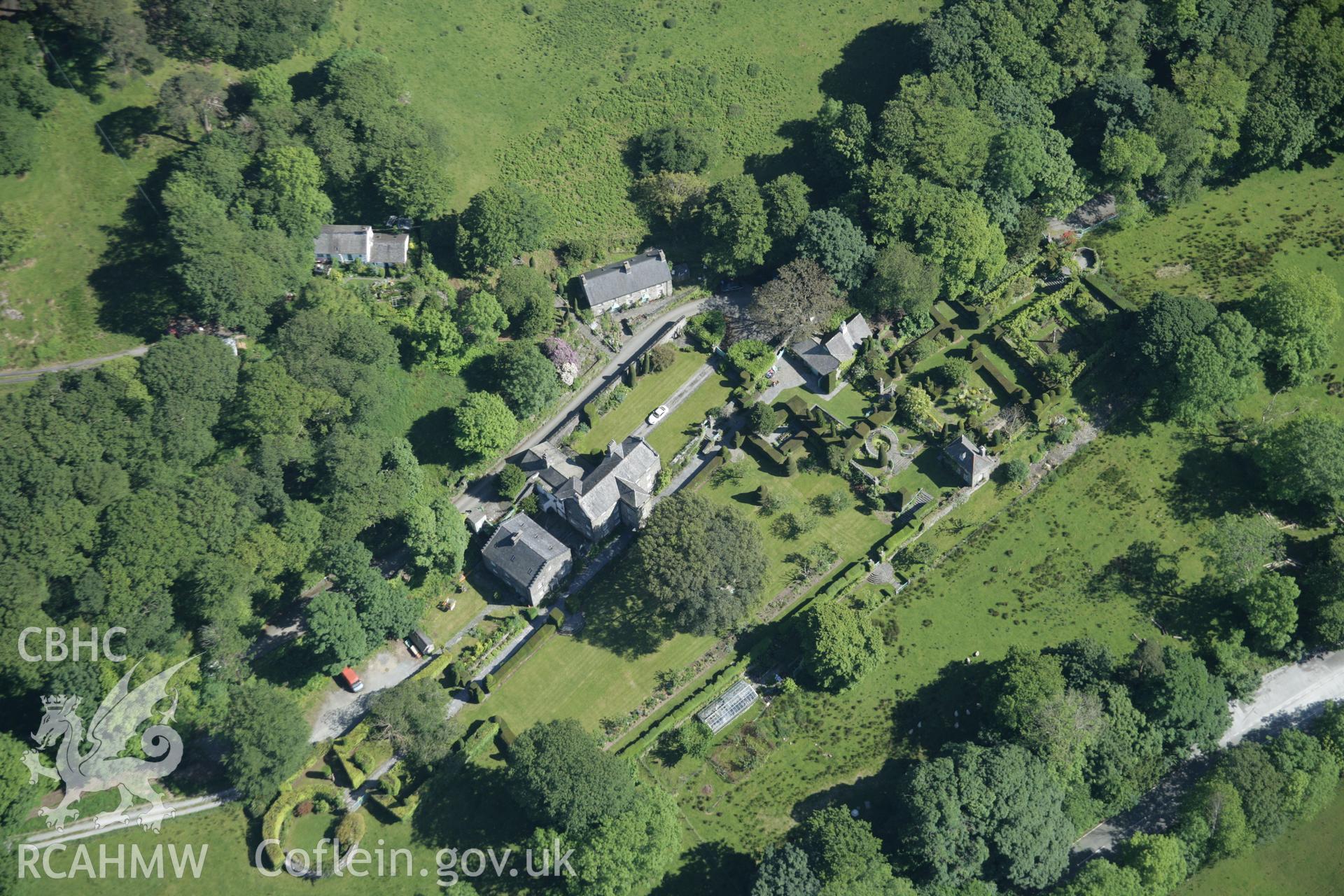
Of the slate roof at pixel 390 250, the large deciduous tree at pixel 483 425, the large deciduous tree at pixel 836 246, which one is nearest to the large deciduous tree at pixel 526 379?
the large deciduous tree at pixel 483 425

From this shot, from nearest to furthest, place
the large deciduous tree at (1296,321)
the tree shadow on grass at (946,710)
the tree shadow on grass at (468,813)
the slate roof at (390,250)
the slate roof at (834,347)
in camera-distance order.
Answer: the tree shadow on grass at (468,813) < the tree shadow on grass at (946,710) < the slate roof at (834,347) < the large deciduous tree at (1296,321) < the slate roof at (390,250)

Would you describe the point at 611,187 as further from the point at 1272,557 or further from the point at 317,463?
the point at 1272,557

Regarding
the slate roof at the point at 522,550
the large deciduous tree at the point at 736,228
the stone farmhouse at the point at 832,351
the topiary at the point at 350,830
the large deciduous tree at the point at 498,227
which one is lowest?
the topiary at the point at 350,830

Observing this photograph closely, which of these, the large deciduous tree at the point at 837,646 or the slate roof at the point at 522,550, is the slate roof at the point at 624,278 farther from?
the large deciduous tree at the point at 837,646

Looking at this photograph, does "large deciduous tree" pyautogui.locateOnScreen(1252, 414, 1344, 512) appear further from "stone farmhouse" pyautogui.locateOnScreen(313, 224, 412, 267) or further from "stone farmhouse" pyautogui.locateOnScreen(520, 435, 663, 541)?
"stone farmhouse" pyautogui.locateOnScreen(313, 224, 412, 267)

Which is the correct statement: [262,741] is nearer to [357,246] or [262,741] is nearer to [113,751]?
[113,751]

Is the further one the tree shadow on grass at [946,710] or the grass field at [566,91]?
the grass field at [566,91]

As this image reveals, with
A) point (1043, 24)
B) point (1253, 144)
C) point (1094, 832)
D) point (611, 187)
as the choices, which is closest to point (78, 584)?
point (611, 187)
